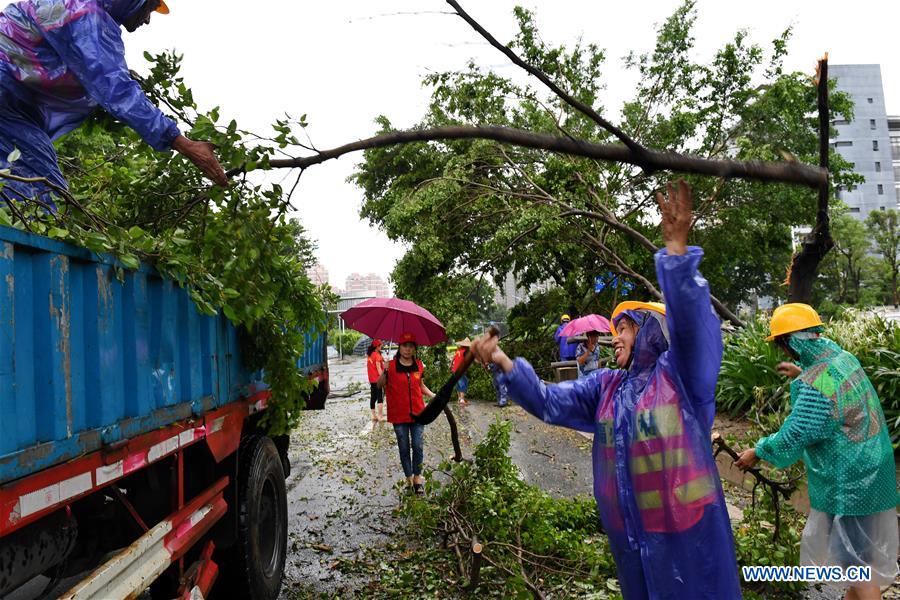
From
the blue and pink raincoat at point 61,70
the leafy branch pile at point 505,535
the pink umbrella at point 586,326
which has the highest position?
the blue and pink raincoat at point 61,70

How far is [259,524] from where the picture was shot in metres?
4.09

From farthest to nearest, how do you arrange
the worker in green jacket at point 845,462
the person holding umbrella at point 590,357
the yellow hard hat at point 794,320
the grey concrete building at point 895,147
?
the grey concrete building at point 895,147, the person holding umbrella at point 590,357, the yellow hard hat at point 794,320, the worker in green jacket at point 845,462

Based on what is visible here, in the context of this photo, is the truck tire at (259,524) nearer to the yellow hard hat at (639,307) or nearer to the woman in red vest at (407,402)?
the woman in red vest at (407,402)

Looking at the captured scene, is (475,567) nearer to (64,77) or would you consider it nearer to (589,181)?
(64,77)

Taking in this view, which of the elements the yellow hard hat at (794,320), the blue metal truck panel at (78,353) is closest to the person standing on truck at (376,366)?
the yellow hard hat at (794,320)

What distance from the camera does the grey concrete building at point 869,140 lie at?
2997 inches

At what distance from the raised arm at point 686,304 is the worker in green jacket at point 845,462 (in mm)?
1130

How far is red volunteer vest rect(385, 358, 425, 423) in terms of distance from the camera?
22.5 feet

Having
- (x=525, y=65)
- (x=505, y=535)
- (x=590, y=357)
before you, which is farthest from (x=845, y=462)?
(x=590, y=357)

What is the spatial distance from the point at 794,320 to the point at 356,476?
571cm

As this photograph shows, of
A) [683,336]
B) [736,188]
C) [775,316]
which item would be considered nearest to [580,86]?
[736,188]

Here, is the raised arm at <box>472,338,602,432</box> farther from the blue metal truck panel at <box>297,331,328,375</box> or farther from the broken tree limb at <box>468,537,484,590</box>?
the blue metal truck panel at <box>297,331,328,375</box>

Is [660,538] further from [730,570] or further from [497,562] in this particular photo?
[497,562]

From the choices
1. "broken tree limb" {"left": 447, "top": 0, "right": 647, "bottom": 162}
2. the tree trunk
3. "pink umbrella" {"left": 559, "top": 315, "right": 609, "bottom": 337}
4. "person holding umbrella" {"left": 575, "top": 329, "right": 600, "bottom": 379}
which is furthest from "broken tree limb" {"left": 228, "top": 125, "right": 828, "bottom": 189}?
"person holding umbrella" {"left": 575, "top": 329, "right": 600, "bottom": 379}
